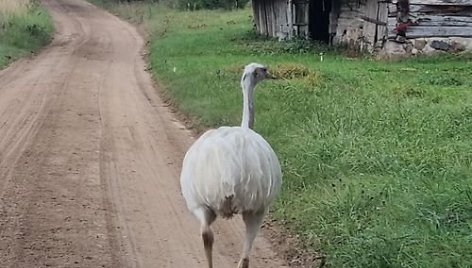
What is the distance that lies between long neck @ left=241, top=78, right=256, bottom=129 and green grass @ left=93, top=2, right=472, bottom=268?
1180 millimetres

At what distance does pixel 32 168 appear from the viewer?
34.6ft

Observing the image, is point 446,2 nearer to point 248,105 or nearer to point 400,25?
point 400,25

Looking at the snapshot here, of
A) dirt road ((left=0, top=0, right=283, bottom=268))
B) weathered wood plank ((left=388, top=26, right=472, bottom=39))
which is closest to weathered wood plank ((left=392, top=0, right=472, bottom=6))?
weathered wood plank ((left=388, top=26, right=472, bottom=39))

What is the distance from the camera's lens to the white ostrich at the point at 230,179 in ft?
20.1

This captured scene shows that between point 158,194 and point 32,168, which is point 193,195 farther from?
point 32,168

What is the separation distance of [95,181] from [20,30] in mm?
20086

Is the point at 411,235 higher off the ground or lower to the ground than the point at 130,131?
higher

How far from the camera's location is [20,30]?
28.9 m

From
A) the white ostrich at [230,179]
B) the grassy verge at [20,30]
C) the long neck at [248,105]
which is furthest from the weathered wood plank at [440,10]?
the white ostrich at [230,179]

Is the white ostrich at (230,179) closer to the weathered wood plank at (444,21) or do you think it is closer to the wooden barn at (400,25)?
the wooden barn at (400,25)

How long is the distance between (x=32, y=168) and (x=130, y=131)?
2944mm

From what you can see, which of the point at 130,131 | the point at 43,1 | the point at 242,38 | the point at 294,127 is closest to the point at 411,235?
the point at 294,127

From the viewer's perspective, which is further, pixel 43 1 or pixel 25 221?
pixel 43 1

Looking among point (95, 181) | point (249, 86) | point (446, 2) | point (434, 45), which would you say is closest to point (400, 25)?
point (434, 45)
